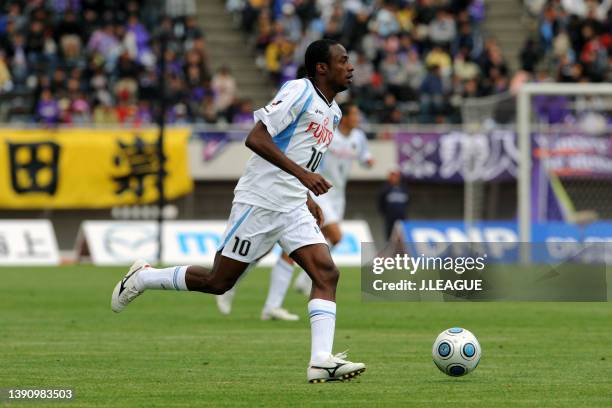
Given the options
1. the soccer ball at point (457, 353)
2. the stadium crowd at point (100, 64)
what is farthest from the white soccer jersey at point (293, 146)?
the stadium crowd at point (100, 64)

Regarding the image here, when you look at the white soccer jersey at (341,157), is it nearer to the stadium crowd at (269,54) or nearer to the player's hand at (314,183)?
the player's hand at (314,183)

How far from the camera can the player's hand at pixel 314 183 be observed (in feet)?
32.5

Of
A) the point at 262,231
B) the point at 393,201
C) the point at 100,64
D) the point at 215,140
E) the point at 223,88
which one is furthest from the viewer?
the point at 223,88

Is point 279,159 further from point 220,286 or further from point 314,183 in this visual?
point 220,286

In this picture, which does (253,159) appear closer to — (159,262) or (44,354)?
(44,354)

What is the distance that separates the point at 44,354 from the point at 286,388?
3.23 meters

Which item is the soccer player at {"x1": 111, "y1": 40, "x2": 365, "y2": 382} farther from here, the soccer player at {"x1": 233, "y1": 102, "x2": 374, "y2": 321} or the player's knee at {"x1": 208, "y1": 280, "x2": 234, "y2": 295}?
the soccer player at {"x1": 233, "y1": 102, "x2": 374, "y2": 321}

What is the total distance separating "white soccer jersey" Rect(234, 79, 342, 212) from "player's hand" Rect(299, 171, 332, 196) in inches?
19.6

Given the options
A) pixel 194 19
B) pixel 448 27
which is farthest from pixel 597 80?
pixel 194 19

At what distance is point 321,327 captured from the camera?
33.0 ft

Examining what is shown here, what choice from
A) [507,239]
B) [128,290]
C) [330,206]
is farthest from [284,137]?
[507,239]

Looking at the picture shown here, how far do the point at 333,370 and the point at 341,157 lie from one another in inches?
390

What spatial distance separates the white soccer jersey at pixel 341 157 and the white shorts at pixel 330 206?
0.07m

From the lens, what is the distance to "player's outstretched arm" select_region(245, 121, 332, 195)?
992cm
